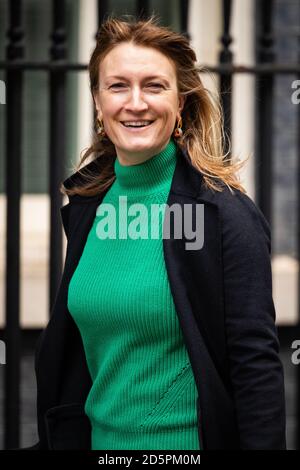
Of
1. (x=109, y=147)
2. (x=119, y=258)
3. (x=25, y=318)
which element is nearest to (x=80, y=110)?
(x=25, y=318)

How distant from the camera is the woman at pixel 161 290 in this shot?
86.0 inches

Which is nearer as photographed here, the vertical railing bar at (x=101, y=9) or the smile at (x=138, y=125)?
the smile at (x=138, y=125)

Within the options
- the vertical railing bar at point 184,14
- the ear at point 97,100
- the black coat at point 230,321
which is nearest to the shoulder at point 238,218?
the black coat at point 230,321

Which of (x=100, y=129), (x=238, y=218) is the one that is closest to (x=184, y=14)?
(x=100, y=129)

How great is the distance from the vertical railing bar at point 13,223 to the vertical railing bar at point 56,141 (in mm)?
96

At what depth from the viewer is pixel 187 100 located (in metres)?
2.47

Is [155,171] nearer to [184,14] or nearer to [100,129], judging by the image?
[100,129]

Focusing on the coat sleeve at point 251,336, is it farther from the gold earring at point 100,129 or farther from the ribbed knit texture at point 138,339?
the gold earring at point 100,129

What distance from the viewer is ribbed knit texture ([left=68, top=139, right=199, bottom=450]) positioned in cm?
225

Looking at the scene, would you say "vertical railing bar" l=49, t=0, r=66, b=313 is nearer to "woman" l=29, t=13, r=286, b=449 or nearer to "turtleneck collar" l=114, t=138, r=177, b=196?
"woman" l=29, t=13, r=286, b=449

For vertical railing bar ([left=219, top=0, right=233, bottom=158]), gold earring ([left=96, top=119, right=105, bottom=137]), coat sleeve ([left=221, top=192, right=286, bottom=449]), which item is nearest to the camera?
coat sleeve ([left=221, top=192, right=286, bottom=449])

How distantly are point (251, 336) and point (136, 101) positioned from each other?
567mm

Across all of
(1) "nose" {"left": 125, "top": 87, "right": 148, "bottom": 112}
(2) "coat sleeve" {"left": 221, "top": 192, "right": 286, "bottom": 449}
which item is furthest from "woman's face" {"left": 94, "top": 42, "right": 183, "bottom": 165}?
(2) "coat sleeve" {"left": 221, "top": 192, "right": 286, "bottom": 449}
